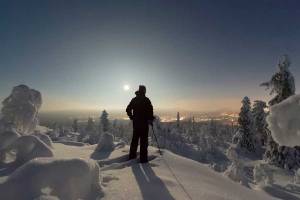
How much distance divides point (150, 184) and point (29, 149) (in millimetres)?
5155

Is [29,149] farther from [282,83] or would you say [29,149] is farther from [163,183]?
[282,83]

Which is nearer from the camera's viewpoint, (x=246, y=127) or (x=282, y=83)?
(x=282, y=83)

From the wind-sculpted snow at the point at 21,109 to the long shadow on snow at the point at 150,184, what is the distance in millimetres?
15024

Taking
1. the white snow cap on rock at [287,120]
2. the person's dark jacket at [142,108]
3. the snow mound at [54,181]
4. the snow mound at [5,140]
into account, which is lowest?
the snow mound at [54,181]

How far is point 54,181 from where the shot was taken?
4863 millimetres

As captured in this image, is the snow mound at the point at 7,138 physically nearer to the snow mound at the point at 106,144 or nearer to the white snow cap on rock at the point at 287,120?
the snow mound at the point at 106,144

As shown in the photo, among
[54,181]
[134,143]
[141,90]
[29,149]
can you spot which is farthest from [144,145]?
[54,181]

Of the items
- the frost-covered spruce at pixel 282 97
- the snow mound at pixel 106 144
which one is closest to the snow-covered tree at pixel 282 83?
the frost-covered spruce at pixel 282 97

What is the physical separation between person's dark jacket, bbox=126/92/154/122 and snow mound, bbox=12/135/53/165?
2.95 m

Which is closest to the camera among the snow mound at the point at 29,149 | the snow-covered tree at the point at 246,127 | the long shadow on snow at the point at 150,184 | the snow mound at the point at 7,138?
the long shadow on snow at the point at 150,184

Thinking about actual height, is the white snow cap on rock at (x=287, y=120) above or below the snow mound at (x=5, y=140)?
above

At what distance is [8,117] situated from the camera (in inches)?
797

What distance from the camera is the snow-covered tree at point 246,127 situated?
51.2 m

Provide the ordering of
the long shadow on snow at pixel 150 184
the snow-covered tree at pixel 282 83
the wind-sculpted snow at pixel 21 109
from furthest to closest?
the snow-covered tree at pixel 282 83, the wind-sculpted snow at pixel 21 109, the long shadow on snow at pixel 150 184
